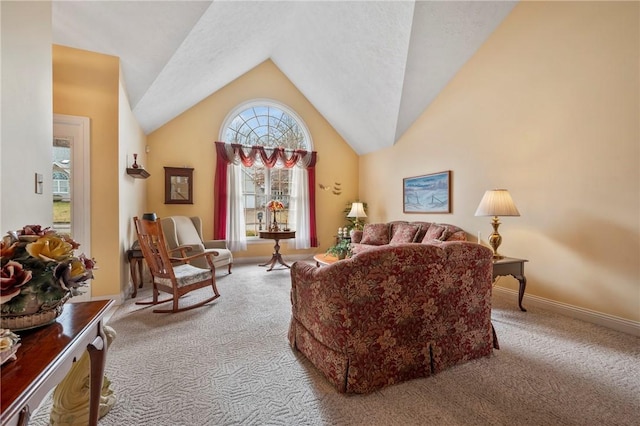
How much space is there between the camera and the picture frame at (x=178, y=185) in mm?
5223

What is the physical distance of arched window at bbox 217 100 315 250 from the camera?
226 inches

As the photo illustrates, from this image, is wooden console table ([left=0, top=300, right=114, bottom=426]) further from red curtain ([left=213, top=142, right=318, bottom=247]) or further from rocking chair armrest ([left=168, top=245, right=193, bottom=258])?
red curtain ([left=213, top=142, right=318, bottom=247])

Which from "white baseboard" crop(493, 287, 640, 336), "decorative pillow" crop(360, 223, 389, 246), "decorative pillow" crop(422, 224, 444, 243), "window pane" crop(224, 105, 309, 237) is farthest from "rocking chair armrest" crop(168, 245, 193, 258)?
"white baseboard" crop(493, 287, 640, 336)

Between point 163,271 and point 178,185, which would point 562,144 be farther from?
point 178,185

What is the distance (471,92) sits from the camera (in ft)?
13.3

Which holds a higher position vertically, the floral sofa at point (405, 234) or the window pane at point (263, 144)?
the window pane at point (263, 144)

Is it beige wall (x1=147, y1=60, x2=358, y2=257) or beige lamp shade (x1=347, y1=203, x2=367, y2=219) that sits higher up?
beige wall (x1=147, y1=60, x2=358, y2=257)

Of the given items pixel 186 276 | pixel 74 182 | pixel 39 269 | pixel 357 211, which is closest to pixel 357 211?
pixel 357 211

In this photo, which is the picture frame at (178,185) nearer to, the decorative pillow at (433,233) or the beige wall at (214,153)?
the beige wall at (214,153)

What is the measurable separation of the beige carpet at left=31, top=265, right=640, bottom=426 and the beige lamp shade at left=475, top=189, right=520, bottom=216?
3.67ft

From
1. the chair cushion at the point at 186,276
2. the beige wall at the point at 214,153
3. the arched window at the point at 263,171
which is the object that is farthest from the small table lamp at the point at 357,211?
the chair cushion at the point at 186,276

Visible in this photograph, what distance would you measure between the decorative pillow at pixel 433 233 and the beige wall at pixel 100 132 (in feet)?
13.2

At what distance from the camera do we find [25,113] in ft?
4.91

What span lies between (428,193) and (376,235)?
1145 millimetres
